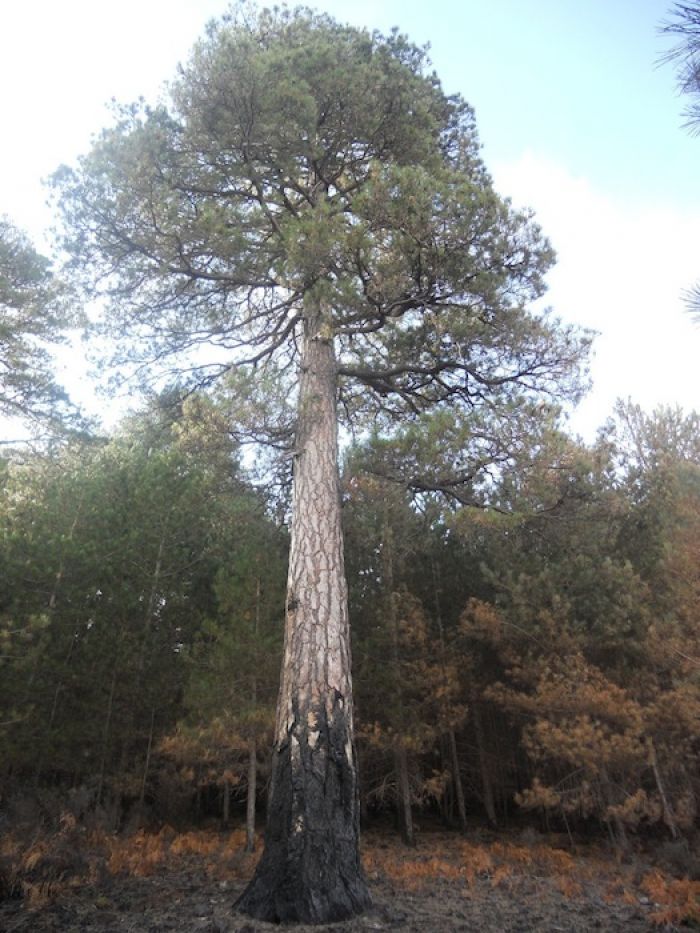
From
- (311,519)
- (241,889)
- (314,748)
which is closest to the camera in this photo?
(314,748)

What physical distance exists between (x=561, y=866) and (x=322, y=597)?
23.5ft

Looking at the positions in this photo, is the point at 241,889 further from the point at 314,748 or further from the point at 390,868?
the point at 390,868

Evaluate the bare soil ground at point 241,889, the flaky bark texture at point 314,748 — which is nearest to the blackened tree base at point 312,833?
the flaky bark texture at point 314,748

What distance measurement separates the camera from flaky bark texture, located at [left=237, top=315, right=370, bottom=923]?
401 cm

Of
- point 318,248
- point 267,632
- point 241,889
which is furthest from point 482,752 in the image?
point 318,248

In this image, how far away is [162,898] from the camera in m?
4.64

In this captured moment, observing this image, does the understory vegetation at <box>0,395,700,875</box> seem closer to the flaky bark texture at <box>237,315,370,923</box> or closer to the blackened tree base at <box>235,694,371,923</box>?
the flaky bark texture at <box>237,315,370,923</box>

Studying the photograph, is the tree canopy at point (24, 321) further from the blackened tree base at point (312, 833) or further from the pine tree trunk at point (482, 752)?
the pine tree trunk at point (482, 752)

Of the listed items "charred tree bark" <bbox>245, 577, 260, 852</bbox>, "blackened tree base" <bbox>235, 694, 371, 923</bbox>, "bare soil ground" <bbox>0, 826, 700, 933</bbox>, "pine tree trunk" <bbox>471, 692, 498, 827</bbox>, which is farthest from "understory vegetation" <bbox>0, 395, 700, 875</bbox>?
"blackened tree base" <bbox>235, 694, 371, 923</bbox>

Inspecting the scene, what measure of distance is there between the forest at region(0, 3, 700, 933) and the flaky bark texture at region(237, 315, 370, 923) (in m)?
0.03

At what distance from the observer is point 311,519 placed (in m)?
5.79

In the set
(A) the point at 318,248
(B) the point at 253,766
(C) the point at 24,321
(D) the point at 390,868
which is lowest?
(D) the point at 390,868

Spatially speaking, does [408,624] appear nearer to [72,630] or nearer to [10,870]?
[72,630]

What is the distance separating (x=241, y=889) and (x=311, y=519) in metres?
3.46
